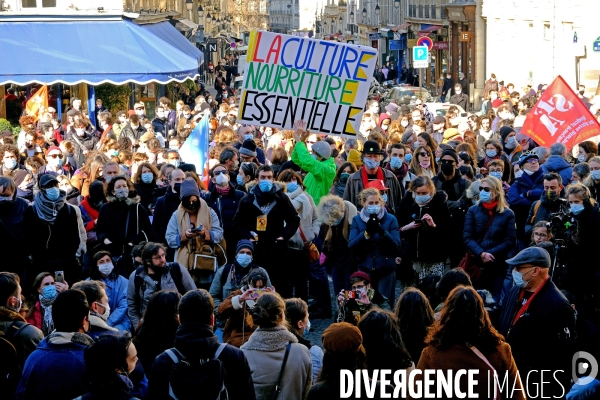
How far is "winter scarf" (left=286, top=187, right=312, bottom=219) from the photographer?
1194cm

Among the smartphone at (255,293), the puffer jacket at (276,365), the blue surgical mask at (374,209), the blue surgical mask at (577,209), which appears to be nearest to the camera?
the puffer jacket at (276,365)

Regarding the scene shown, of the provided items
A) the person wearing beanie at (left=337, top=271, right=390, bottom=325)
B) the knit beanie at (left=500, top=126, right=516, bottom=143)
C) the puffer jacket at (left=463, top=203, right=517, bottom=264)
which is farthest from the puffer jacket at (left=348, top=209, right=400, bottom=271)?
the knit beanie at (left=500, top=126, right=516, bottom=143)

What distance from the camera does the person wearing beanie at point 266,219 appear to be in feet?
37.7

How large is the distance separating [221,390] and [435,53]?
49882 millimetres

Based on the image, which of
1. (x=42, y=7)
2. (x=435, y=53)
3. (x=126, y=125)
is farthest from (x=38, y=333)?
(x=435, y=53)

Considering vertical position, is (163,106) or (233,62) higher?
(163,106)

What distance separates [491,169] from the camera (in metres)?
13.3

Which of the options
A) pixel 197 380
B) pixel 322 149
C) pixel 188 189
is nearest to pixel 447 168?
pixel 322 149

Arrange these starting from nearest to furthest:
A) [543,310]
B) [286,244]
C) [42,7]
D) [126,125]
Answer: [543,310] < [286,244] < [126,125] < [42,7]

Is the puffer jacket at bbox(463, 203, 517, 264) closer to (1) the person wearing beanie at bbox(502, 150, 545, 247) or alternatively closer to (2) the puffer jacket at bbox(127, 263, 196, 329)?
(1) the person wearing beanie at bbox(502, 150, 545, 247)

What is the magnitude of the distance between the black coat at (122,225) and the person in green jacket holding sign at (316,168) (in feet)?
8.17

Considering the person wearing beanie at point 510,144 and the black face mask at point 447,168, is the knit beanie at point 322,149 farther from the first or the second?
the person wearing beanie at point 510,144

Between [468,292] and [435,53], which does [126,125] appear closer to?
[468,292]

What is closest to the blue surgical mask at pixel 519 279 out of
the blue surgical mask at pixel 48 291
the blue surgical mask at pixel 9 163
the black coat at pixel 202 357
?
the black coat at pixel 202 357
